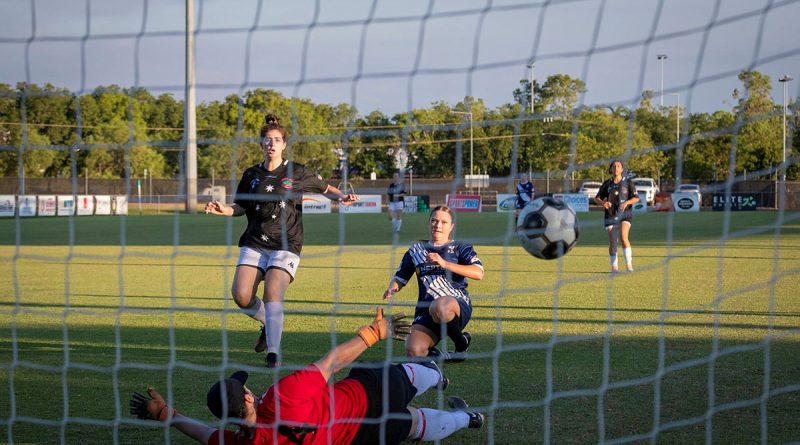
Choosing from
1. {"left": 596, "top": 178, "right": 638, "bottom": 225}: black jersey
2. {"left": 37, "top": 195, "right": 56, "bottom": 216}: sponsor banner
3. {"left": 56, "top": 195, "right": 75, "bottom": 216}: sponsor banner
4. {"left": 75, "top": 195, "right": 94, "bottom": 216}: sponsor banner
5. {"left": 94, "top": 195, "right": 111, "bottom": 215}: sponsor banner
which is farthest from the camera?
{"left": 94, "top": 195, "right": 111, "bottom": 215}: sponsor banner

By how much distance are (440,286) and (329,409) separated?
2.24 meters

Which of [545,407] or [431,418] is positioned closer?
[431,418]

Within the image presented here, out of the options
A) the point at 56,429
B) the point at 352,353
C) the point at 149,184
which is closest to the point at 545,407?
the point at 352,353

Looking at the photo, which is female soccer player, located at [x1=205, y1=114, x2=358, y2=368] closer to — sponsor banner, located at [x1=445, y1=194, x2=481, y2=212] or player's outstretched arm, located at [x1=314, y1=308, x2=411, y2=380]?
player's outstretched arm, located at [x1=314, y1=308, x2=411, y2=380]

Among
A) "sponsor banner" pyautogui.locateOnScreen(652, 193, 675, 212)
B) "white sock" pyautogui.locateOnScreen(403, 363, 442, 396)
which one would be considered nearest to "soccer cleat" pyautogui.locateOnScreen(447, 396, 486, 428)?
"white sock" pyautogui.locateOnScreen(403, 363, 442, 396)

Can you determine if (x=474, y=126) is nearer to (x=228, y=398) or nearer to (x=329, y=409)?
(x=329, y=409)

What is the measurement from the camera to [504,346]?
274 inches

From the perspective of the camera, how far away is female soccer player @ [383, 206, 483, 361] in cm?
586

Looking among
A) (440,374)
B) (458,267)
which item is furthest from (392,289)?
(440,374)

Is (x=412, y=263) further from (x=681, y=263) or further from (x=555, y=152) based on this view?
(x=681, y=263)

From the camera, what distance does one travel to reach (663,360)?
6344mm

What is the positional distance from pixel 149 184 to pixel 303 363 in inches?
940

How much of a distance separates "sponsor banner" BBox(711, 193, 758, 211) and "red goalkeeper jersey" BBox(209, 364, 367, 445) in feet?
117

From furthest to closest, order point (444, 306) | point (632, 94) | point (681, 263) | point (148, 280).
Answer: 1. point (681, 263)
2. point (148, 280)
3. point (444, 306)
4. point (632, 94)
